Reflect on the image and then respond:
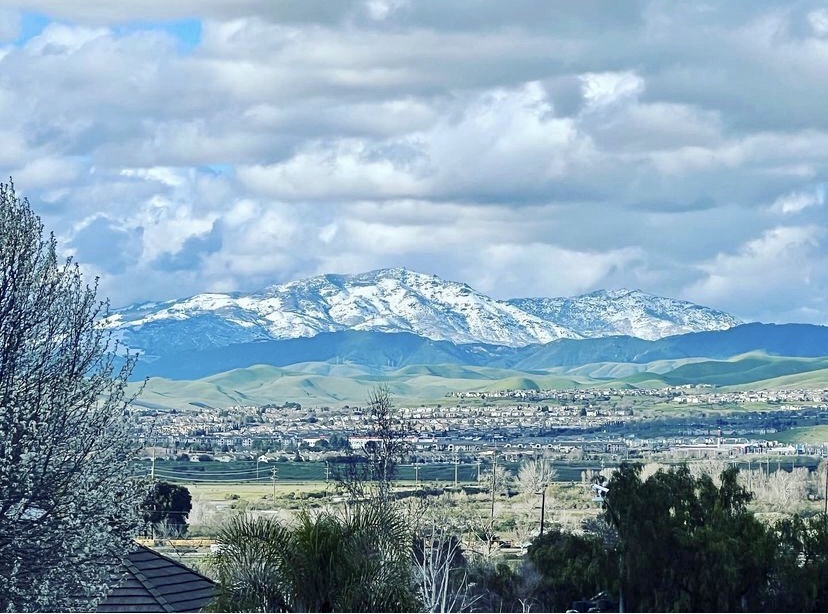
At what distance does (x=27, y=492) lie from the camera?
20.6 m

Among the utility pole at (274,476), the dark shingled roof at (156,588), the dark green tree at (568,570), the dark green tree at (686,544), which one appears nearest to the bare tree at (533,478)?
the utility pole at (274,476)

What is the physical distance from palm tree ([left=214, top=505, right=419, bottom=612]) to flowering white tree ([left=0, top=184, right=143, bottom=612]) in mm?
2761

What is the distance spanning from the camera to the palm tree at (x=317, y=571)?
19.4m

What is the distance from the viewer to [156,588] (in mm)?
29516

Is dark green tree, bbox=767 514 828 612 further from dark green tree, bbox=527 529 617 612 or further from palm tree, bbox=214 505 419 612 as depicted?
palm tree, bbox=214 505 419 612

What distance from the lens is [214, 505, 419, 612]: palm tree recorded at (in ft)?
63.6

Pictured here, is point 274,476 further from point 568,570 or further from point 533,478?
point 568,570

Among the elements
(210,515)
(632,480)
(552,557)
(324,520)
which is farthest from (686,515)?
(210,515)

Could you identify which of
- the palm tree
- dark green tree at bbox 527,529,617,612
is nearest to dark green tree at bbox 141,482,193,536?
dark green tree at bbox 527,529,617,612

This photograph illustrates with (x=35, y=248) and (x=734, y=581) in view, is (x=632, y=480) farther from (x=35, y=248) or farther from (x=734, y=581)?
(x=35, y=248)

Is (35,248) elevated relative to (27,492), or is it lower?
elevated

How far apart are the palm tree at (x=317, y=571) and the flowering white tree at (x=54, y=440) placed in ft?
9.06

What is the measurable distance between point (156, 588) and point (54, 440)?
9099 mm

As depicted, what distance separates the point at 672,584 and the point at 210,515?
2437 inches
